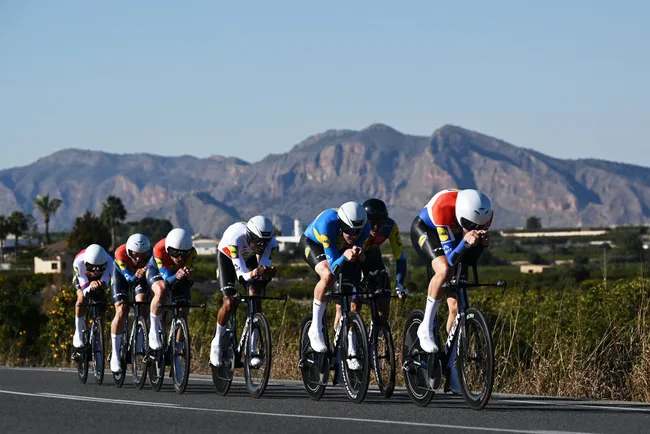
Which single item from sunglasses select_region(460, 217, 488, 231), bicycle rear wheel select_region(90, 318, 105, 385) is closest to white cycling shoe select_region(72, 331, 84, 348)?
bicycle rear wheel select_region(90, 318, 105, 385)

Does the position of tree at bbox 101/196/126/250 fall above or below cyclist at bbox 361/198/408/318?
above

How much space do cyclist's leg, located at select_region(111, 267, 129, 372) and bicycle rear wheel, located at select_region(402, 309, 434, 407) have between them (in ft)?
18.7

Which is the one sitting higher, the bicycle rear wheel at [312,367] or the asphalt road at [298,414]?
the bicycle rear wheel at [312,367]

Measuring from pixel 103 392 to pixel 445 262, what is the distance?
524 centimetres

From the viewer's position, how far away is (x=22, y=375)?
61.1 ft

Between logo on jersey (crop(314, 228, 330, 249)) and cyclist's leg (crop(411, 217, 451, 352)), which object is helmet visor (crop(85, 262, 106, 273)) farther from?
cyclist's leg (crop(411, 217, 451, 352))

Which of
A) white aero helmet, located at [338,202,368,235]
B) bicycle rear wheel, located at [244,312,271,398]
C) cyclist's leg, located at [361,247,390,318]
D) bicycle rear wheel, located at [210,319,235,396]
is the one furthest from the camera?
bicycle rear wheel, located at [210,319,235,396]

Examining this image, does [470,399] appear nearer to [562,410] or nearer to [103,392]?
[562,410]

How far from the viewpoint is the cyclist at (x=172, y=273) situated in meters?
14.6

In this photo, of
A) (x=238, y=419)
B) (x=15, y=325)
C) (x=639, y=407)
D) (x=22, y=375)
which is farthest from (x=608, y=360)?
(x=15, y=325)

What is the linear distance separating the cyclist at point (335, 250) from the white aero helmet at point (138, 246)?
3.94 meters

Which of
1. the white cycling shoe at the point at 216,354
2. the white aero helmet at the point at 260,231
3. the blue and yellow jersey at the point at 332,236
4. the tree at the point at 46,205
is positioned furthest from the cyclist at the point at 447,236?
the tree at the point at 46,205

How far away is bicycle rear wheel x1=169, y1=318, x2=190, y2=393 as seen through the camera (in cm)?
1374

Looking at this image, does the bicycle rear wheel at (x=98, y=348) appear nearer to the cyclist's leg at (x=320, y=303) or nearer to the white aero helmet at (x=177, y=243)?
the white aero helmet at (x=177, y=243)
